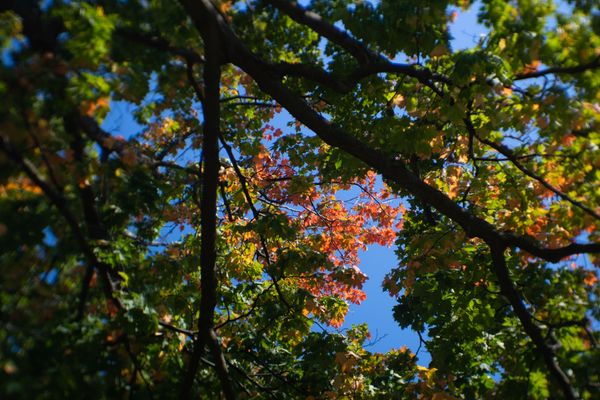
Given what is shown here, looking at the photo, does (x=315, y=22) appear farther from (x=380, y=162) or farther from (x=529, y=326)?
(x=529, y=326)

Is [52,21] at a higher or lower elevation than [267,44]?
lower

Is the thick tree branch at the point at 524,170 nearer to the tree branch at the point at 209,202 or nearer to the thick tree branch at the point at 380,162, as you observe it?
the thick tree branch at the point at 380,162

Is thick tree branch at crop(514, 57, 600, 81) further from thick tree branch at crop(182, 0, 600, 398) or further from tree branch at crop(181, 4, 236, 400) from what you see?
tree branch at crop(181, 4, 236, 400)

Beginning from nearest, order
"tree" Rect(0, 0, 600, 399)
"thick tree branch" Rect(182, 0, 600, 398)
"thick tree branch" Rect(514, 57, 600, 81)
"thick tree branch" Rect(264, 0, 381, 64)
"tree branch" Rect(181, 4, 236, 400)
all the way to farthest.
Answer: "tree" Rect(0, 0, 600, 399)
"thick tree branch" Rect(514, 57, 600, 81)
"tree branch" Rect(181, 4, 236, 400)
"thick tree branch" Rect(264, 0, 381, 64)
"thick tree branch" Rect(182, 0, 600, 398)

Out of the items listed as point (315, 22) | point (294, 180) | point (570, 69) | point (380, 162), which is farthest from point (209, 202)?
point (570, 69)

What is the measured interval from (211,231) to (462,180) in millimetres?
4393

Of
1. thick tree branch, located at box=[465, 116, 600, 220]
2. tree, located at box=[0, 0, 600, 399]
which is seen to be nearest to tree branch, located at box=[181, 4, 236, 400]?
tree, located at box=[0, 0, 600, 399]

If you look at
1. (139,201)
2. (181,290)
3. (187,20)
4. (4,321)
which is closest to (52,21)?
(187,20)

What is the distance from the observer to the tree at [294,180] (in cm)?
333

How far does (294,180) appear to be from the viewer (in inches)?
287

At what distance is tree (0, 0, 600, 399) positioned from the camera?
333 cm

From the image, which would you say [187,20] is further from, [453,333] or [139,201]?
[453,333]

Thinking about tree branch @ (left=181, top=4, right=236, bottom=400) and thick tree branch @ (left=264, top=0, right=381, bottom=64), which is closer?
tree branch @ (left=181, top=4, right=236, bottom=400)

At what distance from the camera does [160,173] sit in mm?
4824
